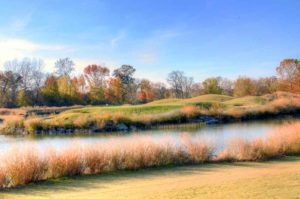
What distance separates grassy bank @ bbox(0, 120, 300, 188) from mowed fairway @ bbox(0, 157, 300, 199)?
1.76ft

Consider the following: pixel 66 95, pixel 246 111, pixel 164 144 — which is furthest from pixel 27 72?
pixel 164 144

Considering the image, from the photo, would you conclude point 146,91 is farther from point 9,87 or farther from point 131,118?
point 131,118

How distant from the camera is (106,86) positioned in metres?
75.9

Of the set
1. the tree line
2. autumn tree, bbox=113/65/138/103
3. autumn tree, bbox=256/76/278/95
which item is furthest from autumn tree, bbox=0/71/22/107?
autumn tree, bbox=256/76/278/95

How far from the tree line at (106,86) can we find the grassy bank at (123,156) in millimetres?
53444

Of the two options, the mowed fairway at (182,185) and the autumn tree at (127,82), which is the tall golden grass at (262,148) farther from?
the autumn tree at (127,82)

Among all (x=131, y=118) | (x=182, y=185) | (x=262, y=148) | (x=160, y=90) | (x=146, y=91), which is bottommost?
(x=182, y=185)

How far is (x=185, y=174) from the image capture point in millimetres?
10859

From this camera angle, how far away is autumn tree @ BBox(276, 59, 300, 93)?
6712cm

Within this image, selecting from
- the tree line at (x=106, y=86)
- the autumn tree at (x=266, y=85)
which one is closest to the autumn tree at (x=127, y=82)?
the tree line at (x=106, y=86)

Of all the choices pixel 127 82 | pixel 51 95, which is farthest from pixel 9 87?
pixel 127 82

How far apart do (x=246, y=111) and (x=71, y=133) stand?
64.2ft

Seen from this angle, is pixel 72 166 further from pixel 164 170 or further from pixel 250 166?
pixel 250 166

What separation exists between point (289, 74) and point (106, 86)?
1505 inches
